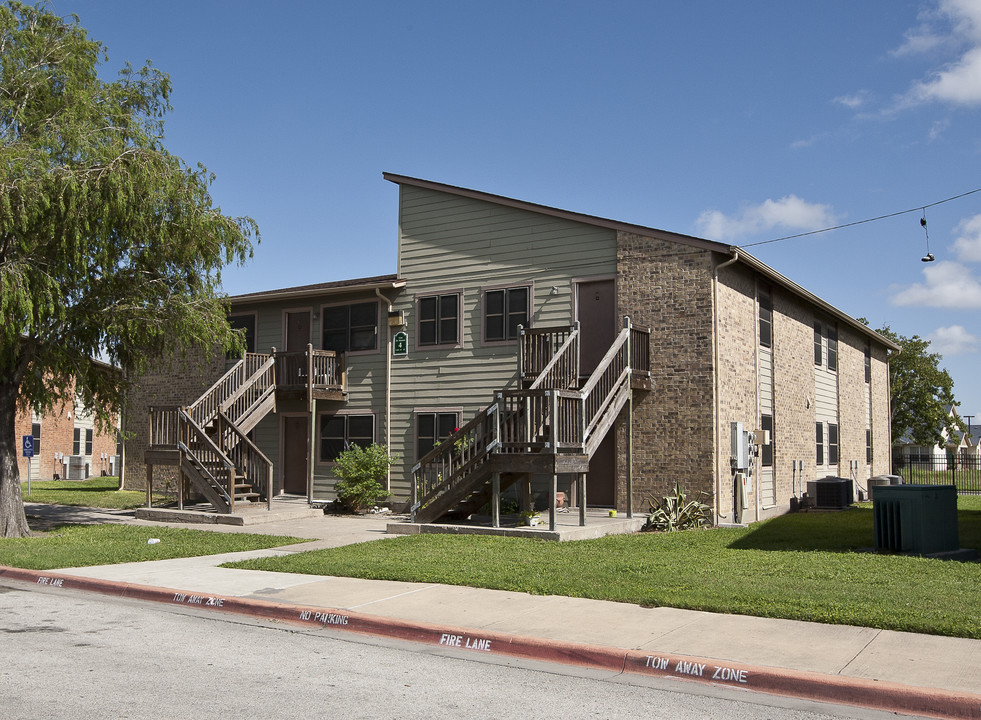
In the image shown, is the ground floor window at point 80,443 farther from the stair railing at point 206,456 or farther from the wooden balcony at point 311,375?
the stair railing at point 206,456

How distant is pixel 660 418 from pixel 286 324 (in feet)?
34.9

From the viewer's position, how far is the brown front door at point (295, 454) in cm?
2306

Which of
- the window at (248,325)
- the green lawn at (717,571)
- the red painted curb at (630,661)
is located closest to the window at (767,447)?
the green lawn at (717,571)

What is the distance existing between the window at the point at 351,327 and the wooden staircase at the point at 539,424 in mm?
4899

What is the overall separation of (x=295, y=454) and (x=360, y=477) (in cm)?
380

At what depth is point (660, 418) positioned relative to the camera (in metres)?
17.8

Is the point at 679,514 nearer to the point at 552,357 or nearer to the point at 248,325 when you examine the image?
the point at 552,357

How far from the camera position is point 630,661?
6.93 m

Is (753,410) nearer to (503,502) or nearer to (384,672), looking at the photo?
(503,502)

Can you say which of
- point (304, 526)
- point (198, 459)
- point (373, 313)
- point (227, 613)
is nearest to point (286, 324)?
point (373, 313)

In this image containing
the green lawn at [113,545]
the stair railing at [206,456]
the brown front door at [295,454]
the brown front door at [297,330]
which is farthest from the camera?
the brown front door at [297,330]

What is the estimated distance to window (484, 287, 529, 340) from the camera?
777 inches

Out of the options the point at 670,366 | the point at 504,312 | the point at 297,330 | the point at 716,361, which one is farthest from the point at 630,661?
the point at 297,330

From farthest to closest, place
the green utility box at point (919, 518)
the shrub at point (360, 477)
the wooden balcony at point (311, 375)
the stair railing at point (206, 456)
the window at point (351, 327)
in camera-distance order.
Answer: the window at point (351, 327) → the wooden balcony at point (311, 375) → the shrub at point (360, 477) → the stair railing at point (206, 456) → the green utility box at point (919, 518)
